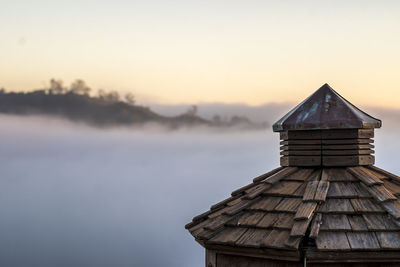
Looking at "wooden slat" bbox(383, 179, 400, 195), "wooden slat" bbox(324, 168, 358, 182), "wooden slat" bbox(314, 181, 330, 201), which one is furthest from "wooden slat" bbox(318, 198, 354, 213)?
"wooden slat" bbox(383, 179, 400, 195)

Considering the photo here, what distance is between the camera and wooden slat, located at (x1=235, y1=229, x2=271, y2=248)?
10.6 metres

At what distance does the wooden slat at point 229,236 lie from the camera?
10.9m

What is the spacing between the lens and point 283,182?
12164mm

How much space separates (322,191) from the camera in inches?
446

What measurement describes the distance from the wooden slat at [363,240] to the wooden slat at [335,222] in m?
0.18

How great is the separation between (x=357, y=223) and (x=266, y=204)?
70.4 inches

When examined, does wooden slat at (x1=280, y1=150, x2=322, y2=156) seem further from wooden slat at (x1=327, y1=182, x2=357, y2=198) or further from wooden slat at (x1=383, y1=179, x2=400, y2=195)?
wooden slat at (x1=383, y1=179, x2=400, y2=195)

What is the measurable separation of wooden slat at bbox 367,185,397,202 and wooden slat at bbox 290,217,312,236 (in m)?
1.43

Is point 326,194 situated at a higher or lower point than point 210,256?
higher

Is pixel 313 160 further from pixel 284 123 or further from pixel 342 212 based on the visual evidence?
pixel 342 212

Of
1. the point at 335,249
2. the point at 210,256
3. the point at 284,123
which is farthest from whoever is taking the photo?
the point at 284,123

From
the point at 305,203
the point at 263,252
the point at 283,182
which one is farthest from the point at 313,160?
the point at 263,252

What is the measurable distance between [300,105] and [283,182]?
1824mm

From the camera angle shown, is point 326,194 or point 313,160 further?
point 313,160
